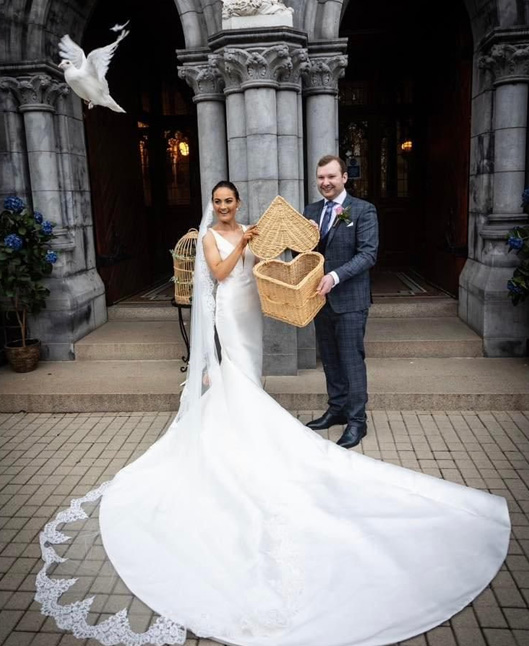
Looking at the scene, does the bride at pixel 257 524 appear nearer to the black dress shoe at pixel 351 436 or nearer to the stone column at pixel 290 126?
the black dress shoe at pixel 351 436

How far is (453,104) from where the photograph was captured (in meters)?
7.18

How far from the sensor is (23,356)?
238 inches

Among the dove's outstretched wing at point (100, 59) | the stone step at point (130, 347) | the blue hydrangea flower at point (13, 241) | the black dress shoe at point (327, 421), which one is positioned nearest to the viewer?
the dove's outstretched wing at point (100, 59)

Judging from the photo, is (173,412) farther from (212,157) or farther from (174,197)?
(174,197)

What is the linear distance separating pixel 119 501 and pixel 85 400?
1896mm

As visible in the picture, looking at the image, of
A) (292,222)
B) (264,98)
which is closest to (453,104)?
(264,98)

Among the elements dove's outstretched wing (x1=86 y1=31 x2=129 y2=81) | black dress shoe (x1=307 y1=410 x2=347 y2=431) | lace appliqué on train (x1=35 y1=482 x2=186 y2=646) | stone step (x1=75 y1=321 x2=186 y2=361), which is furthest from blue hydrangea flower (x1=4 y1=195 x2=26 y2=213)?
lace appliqué on train (x1=35 y1=482 x2=186 y2=646)

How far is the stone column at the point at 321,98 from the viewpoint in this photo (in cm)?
551

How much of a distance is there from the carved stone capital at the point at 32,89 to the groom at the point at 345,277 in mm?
3218

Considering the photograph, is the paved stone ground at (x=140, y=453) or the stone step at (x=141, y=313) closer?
the paved stone ground at (x=140, y=453)

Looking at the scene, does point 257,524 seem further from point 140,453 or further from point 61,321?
point 61,321

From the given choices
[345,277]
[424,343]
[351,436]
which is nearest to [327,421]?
[351,436]

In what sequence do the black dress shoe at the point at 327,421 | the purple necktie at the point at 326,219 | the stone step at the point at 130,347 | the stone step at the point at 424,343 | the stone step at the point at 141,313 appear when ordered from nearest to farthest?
the purple necktie at the point at 326,219 < the black dress shoe at the point at 327,421 < the stone step at the point at 424,343 < the stone step at the point at 130,347 < the stone step at the point at 141,313

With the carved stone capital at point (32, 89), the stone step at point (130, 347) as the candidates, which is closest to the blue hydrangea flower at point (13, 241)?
the stone step at point (130, 347)
